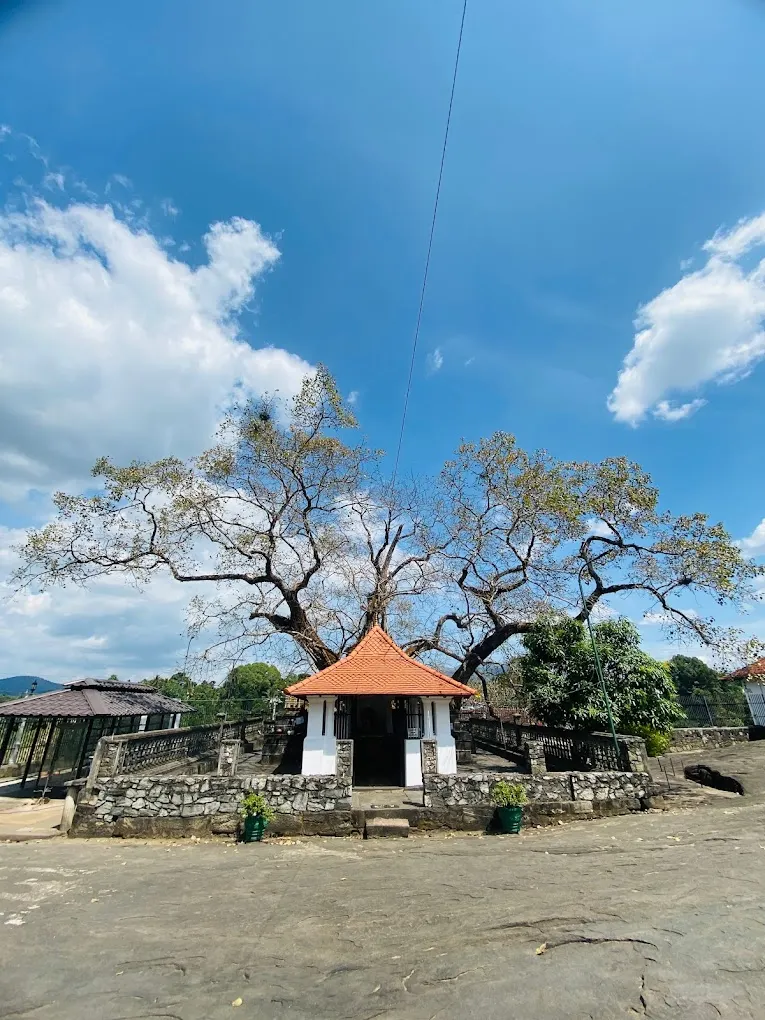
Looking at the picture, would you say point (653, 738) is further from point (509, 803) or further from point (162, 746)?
point (162, 746)

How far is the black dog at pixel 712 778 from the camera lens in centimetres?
1058

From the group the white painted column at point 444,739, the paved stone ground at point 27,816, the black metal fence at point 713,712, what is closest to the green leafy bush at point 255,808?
the paved stone ground at point 27,816

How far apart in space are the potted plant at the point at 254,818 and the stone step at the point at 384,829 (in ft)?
5.85

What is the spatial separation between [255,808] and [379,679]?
160 inches

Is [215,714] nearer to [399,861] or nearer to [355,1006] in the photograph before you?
[399,861]

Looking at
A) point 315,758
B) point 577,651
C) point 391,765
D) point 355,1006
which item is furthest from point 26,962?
point 577,651

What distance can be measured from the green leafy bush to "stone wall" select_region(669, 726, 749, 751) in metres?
15.0

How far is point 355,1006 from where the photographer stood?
11.3ft

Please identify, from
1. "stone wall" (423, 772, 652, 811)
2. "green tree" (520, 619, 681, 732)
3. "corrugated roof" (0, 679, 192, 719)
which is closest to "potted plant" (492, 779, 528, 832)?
"stone wall" (423, 772, 652, 811)

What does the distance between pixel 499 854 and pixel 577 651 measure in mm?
7652

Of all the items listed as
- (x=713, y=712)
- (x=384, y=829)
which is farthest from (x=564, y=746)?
(x=713, y=712)

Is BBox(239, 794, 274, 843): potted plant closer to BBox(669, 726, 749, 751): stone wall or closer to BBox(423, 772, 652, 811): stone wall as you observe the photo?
BBox(423, 772, 652, 811): stone wall

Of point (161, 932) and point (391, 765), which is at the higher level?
point (391, 765)

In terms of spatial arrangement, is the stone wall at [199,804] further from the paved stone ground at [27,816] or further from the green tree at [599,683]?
the green tree at [599,683]
